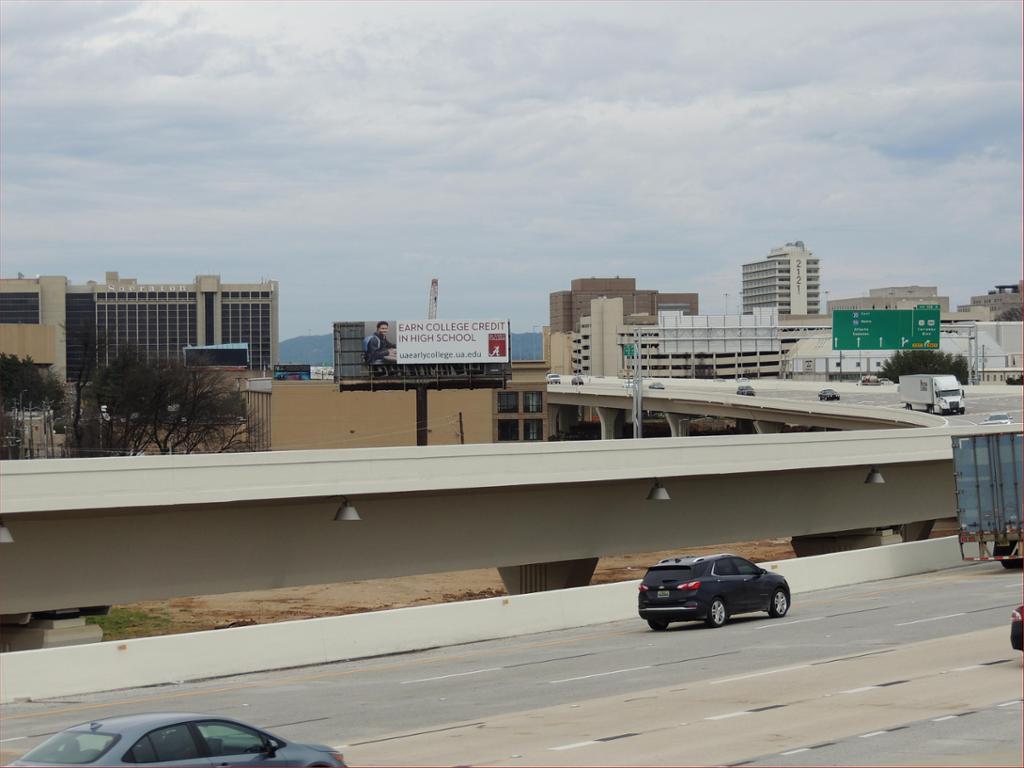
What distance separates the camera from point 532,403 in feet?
414

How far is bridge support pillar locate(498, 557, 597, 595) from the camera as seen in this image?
125 ft

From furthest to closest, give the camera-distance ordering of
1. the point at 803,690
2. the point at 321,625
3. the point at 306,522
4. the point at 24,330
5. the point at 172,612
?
the point at 24,330
the point at 172,612
the point at 306,522
the point at 321,625
the point at 803,690

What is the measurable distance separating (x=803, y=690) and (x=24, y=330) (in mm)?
186641

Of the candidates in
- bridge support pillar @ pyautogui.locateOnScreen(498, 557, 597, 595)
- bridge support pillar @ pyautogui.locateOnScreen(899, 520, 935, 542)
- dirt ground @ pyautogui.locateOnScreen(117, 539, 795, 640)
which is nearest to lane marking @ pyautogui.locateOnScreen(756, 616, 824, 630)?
bridge support pillar @ pyautogui.locateOnScreen(498, 557, 597, 595)

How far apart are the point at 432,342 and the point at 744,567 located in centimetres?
7027

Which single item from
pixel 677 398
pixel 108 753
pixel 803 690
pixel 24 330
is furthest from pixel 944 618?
pixel 24 330

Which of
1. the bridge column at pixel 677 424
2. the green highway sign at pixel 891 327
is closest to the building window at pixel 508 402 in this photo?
the bridge column at pixel 677 424

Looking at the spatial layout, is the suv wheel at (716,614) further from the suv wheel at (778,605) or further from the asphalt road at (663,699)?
the suv wheel at (778,605)

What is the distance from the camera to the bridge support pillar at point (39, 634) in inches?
1026

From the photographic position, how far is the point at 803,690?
18250 mm

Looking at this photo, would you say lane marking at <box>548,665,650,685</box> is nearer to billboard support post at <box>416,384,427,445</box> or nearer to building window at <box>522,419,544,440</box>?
billboard support post at <box>416,384,427,445</box>

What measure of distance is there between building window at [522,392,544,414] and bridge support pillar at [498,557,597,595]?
8687 cm

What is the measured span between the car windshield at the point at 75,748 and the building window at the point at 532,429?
376 feet

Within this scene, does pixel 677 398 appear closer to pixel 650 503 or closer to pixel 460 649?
pixel 650 503
